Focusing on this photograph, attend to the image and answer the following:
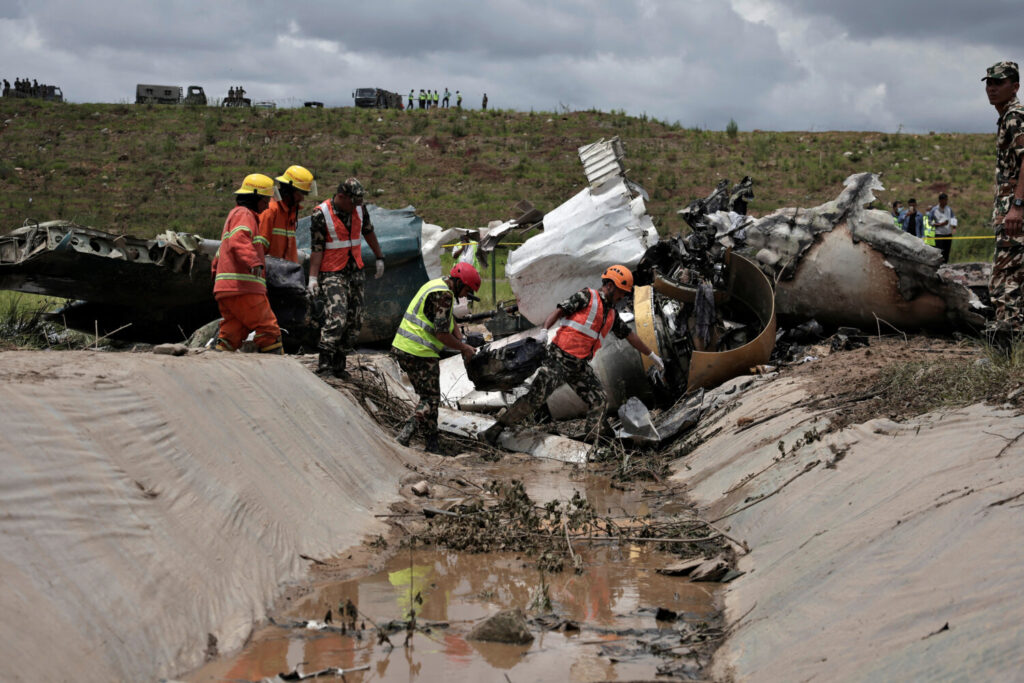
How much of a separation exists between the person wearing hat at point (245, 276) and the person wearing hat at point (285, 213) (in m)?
0.21

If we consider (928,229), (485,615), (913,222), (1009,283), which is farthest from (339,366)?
(928,229)

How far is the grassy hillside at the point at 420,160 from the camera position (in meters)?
35.8

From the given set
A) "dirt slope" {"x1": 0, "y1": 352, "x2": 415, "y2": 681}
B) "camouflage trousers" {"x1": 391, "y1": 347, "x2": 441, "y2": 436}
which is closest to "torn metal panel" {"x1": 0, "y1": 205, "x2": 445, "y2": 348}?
"camouflage trousers" {"x1": 391, "y1": 347, "x2": 441, "y2": 436}

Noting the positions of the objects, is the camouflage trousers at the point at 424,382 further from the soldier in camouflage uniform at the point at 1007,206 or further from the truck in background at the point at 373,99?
the truck in background at the point at 373,99

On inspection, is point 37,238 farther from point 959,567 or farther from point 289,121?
point 289,121

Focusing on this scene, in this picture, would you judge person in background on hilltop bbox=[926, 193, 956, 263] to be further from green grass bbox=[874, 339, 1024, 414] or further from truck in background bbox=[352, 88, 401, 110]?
truck in background bbox=[352, 88, 401, 110]

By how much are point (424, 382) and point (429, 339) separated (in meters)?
0.40

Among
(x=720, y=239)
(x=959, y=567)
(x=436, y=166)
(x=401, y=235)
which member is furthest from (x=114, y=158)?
(x=959, y=567)

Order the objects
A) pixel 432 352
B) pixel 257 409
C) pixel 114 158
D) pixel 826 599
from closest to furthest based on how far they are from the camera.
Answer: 1. pixel 826 599
2. pixel 257 409
3. pixel 432 352
4. pixel 114 158

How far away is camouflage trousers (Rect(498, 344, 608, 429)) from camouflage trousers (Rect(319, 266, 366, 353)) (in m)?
1.66

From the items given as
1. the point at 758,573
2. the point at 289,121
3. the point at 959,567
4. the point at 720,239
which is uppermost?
the point at 289,121

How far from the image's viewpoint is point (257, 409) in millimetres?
5625

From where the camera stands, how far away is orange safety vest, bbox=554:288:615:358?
8156mm

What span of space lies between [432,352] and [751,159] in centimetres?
3611
